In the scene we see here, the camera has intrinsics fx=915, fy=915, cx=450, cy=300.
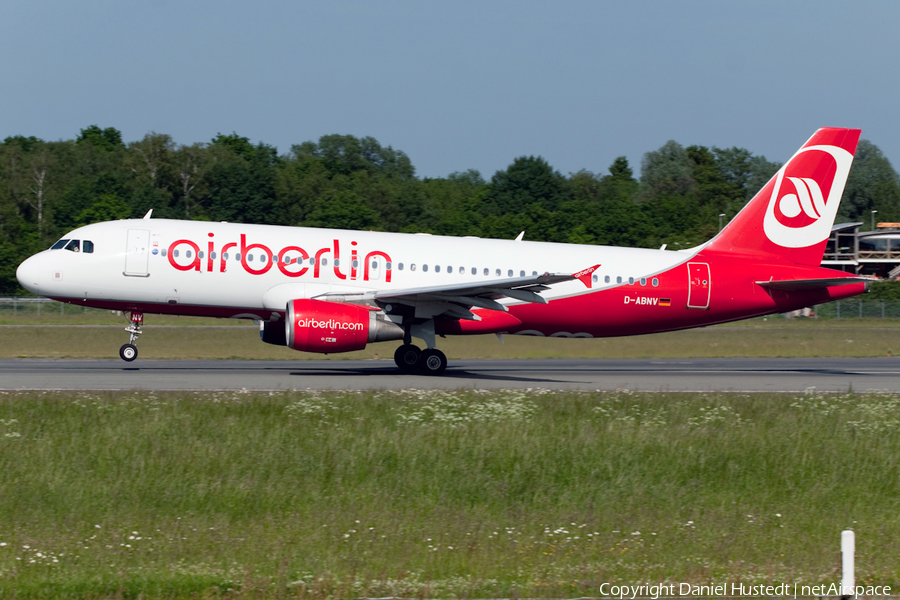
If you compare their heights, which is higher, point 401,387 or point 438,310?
point 438,310

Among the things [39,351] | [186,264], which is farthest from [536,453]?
[39,351]

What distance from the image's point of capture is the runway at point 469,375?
64.4 ft

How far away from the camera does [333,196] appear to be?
85438 millimetres

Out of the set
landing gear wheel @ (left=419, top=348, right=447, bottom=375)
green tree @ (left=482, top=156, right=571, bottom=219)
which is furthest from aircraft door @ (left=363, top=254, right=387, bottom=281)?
green tree @ (left=482, top=156, right=571, bottom=219)

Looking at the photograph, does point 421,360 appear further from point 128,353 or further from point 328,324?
point 128,353

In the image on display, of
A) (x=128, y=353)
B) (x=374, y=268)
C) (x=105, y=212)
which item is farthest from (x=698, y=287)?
(x=105, y=212)

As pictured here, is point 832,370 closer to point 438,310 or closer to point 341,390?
point 438,310

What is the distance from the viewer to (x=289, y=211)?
292 feet

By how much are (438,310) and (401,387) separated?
3.24 m

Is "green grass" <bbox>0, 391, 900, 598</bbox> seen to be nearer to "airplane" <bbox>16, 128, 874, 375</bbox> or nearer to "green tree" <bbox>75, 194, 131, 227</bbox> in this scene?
"airplane" <bbox>16, 128, 874, 375</bbox>

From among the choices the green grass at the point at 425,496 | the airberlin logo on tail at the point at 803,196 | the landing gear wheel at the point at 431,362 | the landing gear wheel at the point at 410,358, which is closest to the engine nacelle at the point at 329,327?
the landing gear wheel at the point at 410,358

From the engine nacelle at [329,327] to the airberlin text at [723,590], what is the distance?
13.7 metres

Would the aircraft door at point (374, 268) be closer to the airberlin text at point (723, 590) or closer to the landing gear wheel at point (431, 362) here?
the landing gear wheel at point (431, 362)

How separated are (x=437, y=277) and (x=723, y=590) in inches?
638
